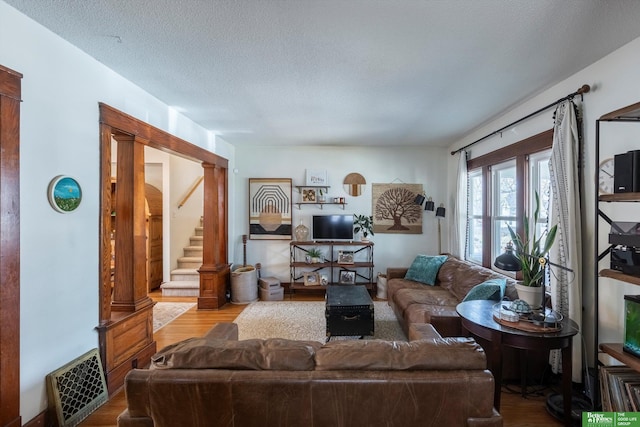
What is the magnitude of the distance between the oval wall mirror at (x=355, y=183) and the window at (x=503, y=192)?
1752 millimetres

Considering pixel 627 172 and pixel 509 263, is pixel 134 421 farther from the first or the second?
pixel 627 172

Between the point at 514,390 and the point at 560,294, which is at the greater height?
the point at 560,294

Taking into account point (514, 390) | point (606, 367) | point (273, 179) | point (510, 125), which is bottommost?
point (514, 390)

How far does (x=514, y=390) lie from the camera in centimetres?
244

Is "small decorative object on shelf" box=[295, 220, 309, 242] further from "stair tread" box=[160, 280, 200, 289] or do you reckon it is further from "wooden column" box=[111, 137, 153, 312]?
"wooden column" box=[111, 137, 153, 312]

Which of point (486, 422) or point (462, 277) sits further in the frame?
point (462, 277)

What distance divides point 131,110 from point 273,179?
2.80 m

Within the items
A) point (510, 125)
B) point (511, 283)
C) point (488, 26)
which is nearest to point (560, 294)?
point (511, 283)

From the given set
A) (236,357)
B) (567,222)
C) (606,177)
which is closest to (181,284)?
(236,357)

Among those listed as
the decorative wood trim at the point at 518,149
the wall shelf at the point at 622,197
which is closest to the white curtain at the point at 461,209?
the decorative wood trim at the point at 518,149

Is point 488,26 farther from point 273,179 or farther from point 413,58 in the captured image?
point 273,179

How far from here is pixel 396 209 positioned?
5336mm

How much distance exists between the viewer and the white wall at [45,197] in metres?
1.80

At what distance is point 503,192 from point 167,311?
16.5 feet
